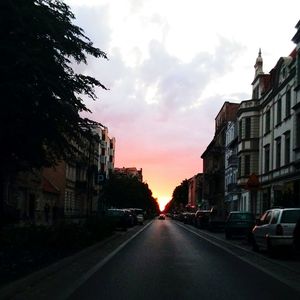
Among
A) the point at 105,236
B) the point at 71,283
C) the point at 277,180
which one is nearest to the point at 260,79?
the point at 277,180

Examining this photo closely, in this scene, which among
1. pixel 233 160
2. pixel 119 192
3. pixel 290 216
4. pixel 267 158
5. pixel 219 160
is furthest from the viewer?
pixel 219 160

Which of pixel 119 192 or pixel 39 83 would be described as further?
pixel 119 192

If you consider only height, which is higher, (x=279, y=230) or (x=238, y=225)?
(x=279, y=230)

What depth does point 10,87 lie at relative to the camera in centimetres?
1473

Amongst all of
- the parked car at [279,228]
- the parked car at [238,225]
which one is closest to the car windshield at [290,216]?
the parked car at [279,228]

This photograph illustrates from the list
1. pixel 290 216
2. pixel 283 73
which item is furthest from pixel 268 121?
pixel 290 216

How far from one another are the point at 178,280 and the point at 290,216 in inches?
318

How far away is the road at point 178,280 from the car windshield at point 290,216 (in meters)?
2.11

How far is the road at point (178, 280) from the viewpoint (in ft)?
37.5

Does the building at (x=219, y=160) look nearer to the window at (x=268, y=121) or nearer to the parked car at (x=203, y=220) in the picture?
the window at (x=268, y=121)

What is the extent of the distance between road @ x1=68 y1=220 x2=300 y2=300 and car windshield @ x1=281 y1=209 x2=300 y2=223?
2112mm

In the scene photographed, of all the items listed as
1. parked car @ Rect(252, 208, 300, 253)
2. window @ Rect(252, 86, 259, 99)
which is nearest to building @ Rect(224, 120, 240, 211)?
window @ Rect(252, 86, 259, 99)

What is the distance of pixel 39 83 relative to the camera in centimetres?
1568

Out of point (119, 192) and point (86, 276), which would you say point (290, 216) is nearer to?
point (86, 276)
